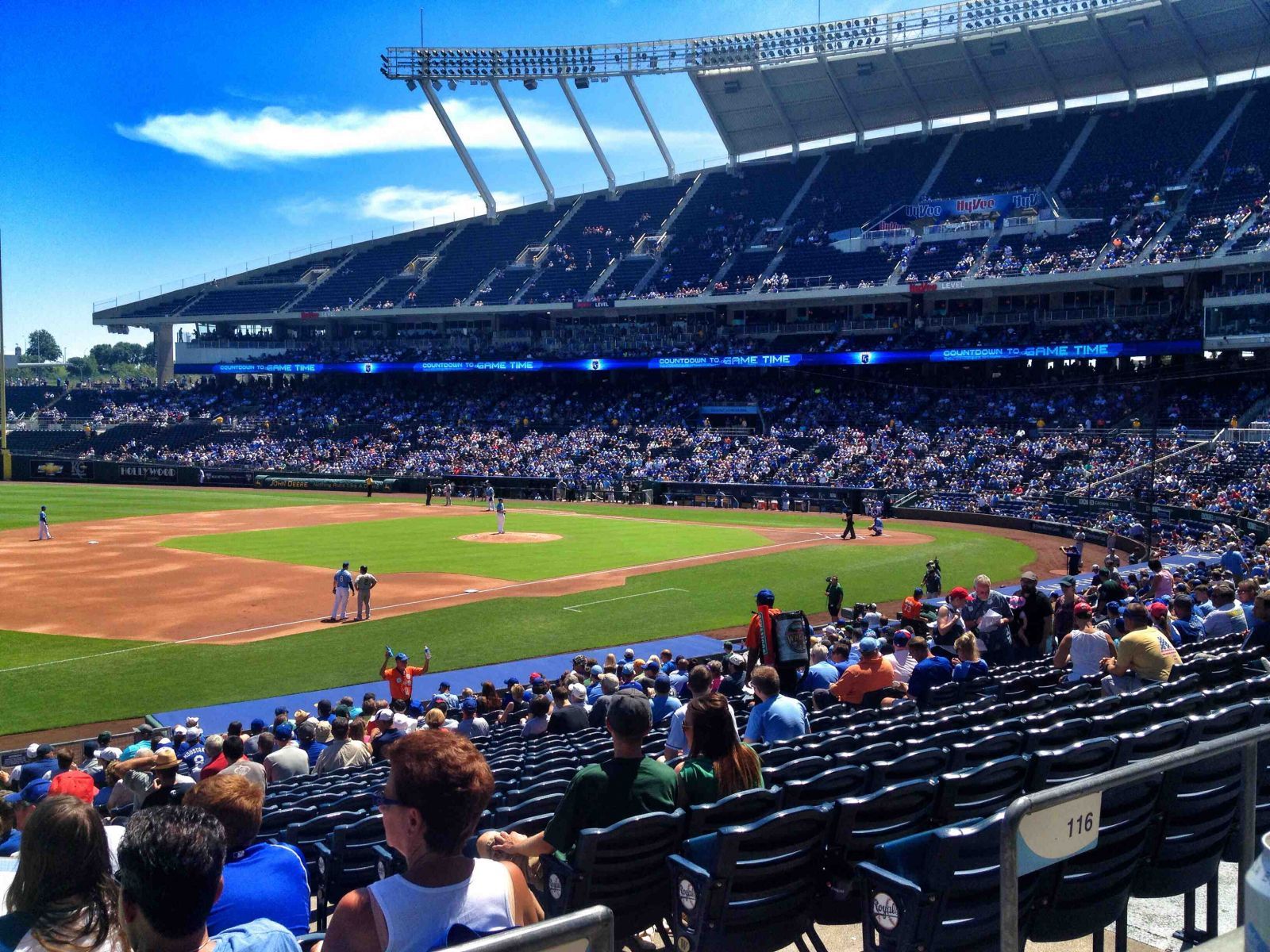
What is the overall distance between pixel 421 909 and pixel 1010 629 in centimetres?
1348

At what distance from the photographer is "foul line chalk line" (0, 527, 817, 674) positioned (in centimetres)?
2198

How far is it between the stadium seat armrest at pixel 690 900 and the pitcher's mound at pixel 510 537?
35920 millimetres

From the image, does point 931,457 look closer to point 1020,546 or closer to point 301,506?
point 1020,546

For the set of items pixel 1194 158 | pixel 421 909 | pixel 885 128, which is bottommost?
pixel 421 909

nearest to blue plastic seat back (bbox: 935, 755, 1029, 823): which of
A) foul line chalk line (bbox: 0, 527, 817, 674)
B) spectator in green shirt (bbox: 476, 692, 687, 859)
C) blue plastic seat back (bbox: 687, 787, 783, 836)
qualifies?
blue plastic seat back (bbox: 687, 787, 783, 836)

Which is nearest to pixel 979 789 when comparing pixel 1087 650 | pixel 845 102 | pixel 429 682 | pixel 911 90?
pixel 1087 650

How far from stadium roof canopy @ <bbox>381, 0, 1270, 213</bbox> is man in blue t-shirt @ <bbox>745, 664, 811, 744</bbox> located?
2595 inches

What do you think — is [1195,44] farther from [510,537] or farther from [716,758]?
[716,758]

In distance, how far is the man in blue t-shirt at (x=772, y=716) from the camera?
7828 millimetres

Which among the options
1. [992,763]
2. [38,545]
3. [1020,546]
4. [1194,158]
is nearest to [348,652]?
[992,763]

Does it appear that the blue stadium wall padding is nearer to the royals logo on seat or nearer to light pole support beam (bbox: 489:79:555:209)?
the royals logo on seat

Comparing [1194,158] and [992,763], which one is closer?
[992,763]

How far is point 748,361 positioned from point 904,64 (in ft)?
75.5

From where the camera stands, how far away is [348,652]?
22.7 m
